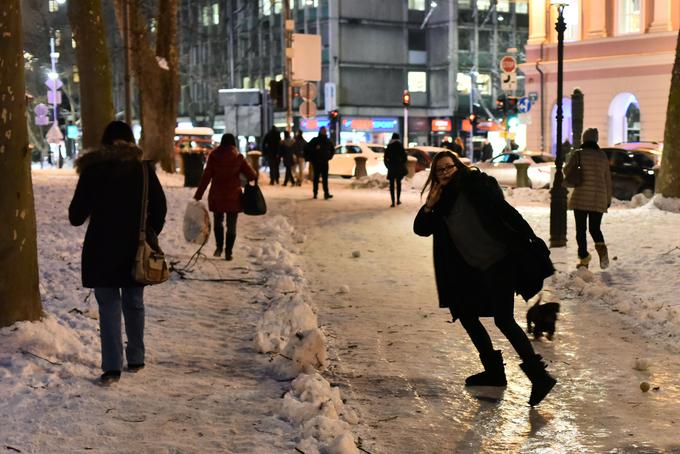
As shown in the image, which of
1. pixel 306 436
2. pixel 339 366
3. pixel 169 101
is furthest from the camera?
pixel 169 101

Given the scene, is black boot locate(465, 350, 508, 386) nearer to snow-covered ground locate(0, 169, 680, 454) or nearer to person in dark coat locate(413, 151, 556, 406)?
person in dark coat locate(413, 151, 556, 406)

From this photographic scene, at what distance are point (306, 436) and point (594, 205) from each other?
25.5 ft

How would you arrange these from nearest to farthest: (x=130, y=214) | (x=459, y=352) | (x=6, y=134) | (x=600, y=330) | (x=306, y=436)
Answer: (x=306, y=436), (x=130, y=214), (x=6, y=134), (x=459, y=352), (x=600, y=330)

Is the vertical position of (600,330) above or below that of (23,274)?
below

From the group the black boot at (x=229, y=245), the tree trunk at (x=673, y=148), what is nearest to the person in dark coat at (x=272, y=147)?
the tree trunk at (x=673, y=148)

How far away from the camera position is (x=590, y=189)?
12383 millimetres

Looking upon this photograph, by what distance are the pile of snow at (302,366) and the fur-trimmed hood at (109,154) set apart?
1.78m

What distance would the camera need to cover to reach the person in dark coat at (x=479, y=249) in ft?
21.7

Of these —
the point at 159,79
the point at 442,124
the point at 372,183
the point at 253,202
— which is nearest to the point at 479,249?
the point at 253,202

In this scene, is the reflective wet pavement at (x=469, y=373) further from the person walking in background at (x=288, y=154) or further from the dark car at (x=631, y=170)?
the person walking in background at (x=288, y=154)

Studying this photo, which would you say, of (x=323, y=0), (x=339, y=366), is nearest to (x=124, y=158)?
(x=339, y=366)

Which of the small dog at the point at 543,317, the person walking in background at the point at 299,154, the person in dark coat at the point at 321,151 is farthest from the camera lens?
the person walking in background at the point at 299,154

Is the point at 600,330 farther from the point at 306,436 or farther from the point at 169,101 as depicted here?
the point at 169,101

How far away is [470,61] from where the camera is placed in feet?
231
